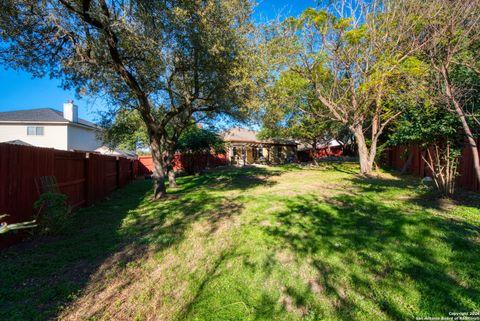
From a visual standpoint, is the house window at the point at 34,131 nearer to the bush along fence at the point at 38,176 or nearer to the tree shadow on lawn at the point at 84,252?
the bush along fence at the point at 38,176

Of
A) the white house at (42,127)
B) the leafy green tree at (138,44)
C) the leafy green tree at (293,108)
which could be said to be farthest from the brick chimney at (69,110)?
the leafy green tree at (293,108)

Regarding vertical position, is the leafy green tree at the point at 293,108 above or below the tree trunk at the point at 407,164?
above

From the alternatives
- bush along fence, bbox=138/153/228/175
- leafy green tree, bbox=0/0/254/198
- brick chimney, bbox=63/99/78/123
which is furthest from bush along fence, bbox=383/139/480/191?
brick chimney, bbox=63/99/78/123

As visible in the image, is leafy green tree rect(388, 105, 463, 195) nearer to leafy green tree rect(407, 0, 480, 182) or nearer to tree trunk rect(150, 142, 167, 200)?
leafy green tree rect(407, 0, 480, 182)

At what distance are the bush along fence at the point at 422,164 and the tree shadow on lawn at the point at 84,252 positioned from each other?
7.43 m

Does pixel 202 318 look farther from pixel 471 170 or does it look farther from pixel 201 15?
pixel 471 170

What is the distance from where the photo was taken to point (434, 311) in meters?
2.54

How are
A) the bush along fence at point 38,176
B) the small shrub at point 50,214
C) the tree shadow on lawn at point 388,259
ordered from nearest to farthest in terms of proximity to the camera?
the tree shadow on lawn at point 388,259 → the bush along fence at point 38,176 → the small shrub at point 50,214

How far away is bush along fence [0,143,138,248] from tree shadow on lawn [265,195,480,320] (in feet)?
14.7

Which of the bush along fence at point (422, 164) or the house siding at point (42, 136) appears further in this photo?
the house siding at point (42, 136)

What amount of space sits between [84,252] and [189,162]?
15715 mm

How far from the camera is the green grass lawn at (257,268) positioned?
2697 mm

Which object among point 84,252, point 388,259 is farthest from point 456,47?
point 84,252

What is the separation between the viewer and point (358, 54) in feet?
36.7
